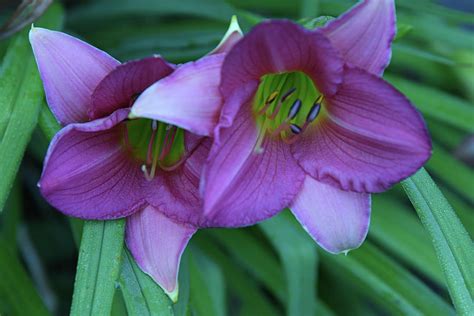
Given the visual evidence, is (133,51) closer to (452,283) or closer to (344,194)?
(344,194)

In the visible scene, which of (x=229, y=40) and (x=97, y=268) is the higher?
(x=229, y=40)

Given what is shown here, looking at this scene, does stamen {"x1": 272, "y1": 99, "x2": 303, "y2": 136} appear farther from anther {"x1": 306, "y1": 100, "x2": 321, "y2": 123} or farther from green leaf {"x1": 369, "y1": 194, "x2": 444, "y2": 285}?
green leaf {"x1": 369, "y1": 194, "x2": 444, "y2": 285}

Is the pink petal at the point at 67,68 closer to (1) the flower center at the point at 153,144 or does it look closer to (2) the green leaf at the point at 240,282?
(1) the flower center at the point at 153,144

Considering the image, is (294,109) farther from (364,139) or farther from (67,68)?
(67,68)

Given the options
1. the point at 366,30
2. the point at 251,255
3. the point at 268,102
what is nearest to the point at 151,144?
the point at 268,102

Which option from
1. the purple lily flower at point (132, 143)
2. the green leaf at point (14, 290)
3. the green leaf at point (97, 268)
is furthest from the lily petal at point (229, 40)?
the green leaf at point (14, 290)

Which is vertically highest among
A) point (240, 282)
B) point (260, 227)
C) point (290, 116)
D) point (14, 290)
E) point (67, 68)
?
point (67, 68)

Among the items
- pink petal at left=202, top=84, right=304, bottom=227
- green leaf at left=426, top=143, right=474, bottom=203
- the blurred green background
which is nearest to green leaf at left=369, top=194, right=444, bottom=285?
the blurred green background
